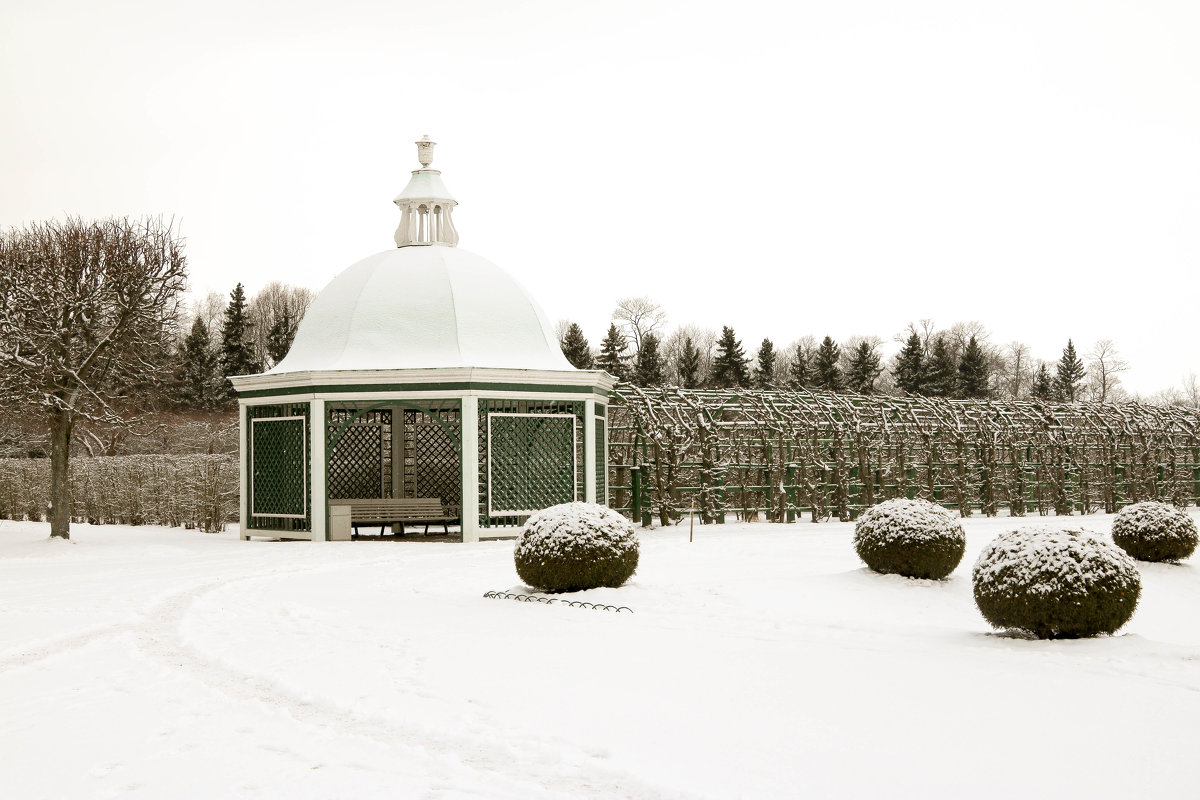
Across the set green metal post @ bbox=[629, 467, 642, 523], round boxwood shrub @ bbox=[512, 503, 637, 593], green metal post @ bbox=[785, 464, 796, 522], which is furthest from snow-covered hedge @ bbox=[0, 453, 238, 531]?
round boxwood shrub @ bbox=[512, 503, 637, 593]

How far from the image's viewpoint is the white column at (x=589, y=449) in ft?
69.2

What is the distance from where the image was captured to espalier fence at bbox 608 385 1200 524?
24.2 meters

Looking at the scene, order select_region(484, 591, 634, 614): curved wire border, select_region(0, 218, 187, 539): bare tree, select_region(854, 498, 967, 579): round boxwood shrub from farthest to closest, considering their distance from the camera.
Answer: select_region(0, 218, 187, 539): bare tree < select_region(854, 498, 967, 579): round boxwood shrub < select_region(484, 591, 634, 614): curved wire border

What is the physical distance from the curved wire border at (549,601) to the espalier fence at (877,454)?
402 inches

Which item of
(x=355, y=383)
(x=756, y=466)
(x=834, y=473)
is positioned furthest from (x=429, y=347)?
(x=834, y=473)

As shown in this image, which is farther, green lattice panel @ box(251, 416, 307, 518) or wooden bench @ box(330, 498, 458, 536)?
wooden bench @ box(330, 498, 458, 536)

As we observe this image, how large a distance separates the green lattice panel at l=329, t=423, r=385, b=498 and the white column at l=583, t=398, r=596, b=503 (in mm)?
5816

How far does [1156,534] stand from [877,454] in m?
9.24

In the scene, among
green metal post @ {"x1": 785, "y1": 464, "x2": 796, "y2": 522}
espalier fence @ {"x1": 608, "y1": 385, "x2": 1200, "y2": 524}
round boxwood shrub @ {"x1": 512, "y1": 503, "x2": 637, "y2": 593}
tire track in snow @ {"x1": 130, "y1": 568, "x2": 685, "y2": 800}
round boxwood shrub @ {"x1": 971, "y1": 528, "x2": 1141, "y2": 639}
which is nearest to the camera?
tire track in snow @ {"x1": 130, "y1": 568, "x2": 685, "y2": 800}

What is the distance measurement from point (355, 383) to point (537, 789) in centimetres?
1607

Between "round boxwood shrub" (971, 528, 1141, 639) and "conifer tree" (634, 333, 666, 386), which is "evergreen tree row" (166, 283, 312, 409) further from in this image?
"round boxwood shrub" (971, 528, 1141, 639)

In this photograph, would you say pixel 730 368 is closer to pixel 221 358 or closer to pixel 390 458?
pixel 221 358

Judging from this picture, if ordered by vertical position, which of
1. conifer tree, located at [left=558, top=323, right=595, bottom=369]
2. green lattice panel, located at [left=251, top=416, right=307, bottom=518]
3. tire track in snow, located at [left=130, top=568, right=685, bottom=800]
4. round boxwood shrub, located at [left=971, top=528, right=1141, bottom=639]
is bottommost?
tire track in snow, located at [left=130, top=568, right=685, bottom=800]

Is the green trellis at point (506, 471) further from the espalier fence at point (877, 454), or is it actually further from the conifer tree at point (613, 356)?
the conifer tree at point (613, 356)
